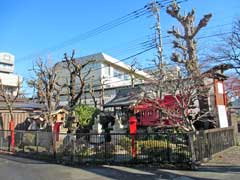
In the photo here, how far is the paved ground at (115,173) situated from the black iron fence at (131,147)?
0.83m

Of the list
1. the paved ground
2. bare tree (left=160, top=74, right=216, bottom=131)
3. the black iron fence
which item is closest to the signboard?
the black iron fence

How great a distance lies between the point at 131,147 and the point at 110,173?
219 cm

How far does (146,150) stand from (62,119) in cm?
1358

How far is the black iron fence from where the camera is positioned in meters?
11.3

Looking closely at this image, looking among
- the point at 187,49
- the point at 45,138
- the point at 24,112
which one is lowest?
the point at 45,138

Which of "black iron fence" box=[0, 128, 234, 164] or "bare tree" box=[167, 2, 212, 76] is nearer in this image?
"black iron fence" box=[0, 128, 234, 164]

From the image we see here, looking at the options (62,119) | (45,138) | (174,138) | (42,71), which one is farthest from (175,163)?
(42,71)

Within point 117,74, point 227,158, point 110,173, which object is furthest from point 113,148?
point 117,74

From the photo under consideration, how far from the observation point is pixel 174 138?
11.4m

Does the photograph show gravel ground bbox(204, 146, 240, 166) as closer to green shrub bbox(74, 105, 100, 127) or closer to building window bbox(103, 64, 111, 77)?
green shrub bbox(74, 105, 100, 127)

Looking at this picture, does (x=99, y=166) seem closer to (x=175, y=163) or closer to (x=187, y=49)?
(x=175, y=163)

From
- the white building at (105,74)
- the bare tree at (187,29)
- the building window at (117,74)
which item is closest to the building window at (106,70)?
the white building at (105,74)

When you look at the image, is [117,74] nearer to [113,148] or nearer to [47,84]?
[47,84]

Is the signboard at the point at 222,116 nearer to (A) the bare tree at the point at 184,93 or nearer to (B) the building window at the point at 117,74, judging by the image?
(A) the bare tree at the point at 184,93
